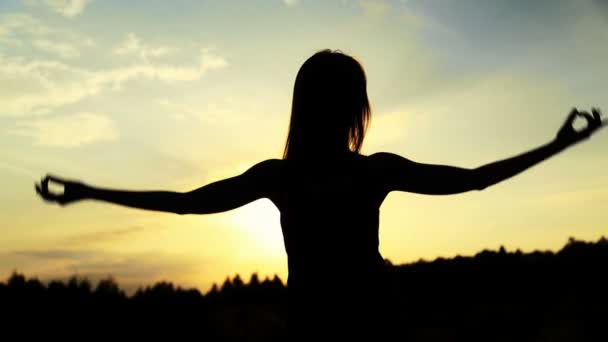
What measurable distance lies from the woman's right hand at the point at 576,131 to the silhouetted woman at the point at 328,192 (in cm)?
55

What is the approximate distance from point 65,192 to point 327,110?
159 centimetres

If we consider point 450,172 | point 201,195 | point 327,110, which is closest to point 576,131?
point 450,172

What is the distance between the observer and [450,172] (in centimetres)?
360

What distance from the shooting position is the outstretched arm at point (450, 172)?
349cm

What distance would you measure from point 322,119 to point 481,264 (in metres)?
5.38

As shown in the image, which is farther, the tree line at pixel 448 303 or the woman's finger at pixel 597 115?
the tree line at pixel 448 303

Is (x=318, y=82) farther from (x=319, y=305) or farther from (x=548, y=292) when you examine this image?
(x=548, y=292)

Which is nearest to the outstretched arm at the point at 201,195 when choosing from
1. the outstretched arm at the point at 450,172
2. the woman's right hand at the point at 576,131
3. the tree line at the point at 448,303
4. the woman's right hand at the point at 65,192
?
the woman's right hand at the point at 65,192

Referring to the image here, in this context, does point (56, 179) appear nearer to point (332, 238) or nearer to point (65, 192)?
point (65, 192)

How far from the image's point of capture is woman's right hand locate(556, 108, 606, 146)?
404 cm

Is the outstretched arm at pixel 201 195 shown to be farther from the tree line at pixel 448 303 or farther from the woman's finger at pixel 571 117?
the tree line at pixel 448 303

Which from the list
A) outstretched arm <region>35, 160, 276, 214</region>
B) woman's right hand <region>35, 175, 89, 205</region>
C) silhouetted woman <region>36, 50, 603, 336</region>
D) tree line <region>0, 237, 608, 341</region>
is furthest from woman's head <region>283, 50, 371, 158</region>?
tree line <region>0, 237, 608, 341</region>

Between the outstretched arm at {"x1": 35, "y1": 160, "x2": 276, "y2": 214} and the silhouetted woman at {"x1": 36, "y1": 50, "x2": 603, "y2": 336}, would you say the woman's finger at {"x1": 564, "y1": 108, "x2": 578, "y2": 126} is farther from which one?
the outstretched arm at {"x1": 35, "y1": 160, "x2": 276, "y2": 214}

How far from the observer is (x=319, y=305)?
11.1 ft
